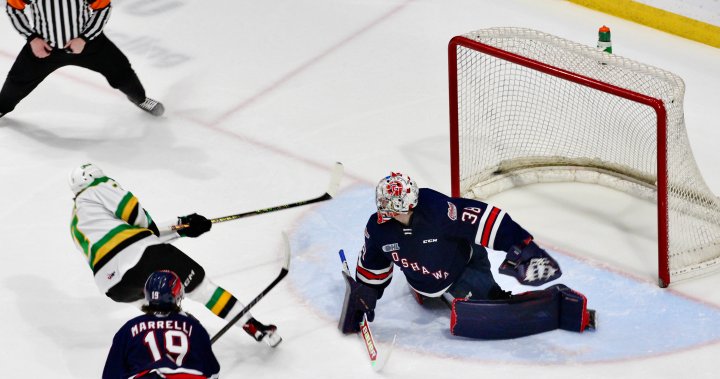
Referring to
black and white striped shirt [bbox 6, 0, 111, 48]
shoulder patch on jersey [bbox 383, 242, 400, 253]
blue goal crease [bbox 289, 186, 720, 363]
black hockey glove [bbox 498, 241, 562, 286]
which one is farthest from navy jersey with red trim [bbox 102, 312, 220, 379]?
black and white striped shirt [bbox 6, 0, 111, 48]

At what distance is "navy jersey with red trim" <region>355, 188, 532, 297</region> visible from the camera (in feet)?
14.0

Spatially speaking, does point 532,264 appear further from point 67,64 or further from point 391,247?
point 67,64

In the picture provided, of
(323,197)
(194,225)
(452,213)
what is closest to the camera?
(452,213)

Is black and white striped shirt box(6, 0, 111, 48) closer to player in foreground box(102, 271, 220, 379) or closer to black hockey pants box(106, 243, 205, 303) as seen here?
black hockey pants box(106, 243, 205, 303)

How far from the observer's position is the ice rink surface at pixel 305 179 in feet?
14.7

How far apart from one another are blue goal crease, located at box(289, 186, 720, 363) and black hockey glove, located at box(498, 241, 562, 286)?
33 centimetres

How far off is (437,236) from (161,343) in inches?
41.8

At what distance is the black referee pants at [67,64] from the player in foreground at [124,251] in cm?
134

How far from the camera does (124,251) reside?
14.0 feet

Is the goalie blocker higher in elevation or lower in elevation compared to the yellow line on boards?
lower

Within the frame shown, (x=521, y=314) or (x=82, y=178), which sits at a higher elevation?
(x=82, y=178)

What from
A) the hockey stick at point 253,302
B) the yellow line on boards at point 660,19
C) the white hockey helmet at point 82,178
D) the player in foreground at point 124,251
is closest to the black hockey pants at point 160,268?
the player in foreground at point 124,251

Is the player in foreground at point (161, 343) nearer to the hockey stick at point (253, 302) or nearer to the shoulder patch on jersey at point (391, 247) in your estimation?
the hockey stick at point (253, 302)

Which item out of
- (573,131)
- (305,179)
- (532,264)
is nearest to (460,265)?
(532,264)
